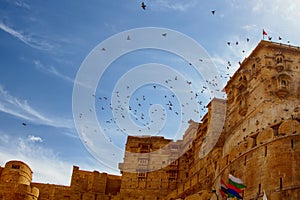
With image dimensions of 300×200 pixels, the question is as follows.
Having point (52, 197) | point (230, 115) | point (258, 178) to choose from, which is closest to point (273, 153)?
point (258, 178)

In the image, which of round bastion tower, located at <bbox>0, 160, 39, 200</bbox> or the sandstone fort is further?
round bastion tower, located at <bbox>0, 160, 39, 200</bbox>

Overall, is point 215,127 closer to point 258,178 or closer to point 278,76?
point 278,76

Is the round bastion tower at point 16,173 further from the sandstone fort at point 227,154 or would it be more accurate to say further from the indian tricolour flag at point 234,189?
the indian tricolour flag at point 234,189

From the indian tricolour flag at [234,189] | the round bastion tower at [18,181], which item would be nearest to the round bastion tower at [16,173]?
the round bastion tower at [18,181]

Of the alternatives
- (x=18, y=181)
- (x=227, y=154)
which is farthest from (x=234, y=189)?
(x=18, y=181)

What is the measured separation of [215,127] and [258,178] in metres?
13.8

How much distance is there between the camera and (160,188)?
48.0 m

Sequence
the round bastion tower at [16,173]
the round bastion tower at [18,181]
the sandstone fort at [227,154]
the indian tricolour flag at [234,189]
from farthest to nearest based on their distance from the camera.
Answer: the round bastion tower at [16,173] < the round bastion tower at [18,181] < the sandstone fort at [227,154] < the indian tricolour flag at [234,189]

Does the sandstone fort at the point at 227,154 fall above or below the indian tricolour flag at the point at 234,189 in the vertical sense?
above

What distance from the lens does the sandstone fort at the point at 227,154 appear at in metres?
26.0

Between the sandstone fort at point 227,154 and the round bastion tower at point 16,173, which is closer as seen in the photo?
the sandstone fort at point 227,154

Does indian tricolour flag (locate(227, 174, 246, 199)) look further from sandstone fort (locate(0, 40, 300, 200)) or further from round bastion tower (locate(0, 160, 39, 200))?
round bastion tower (locate(0, 160, 39, 200))

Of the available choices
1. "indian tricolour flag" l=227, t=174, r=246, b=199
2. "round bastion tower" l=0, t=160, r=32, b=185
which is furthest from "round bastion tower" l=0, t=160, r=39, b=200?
"indian tricolour flag" l=227, t=174, r=246, b=199

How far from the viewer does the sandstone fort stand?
2600 cm
